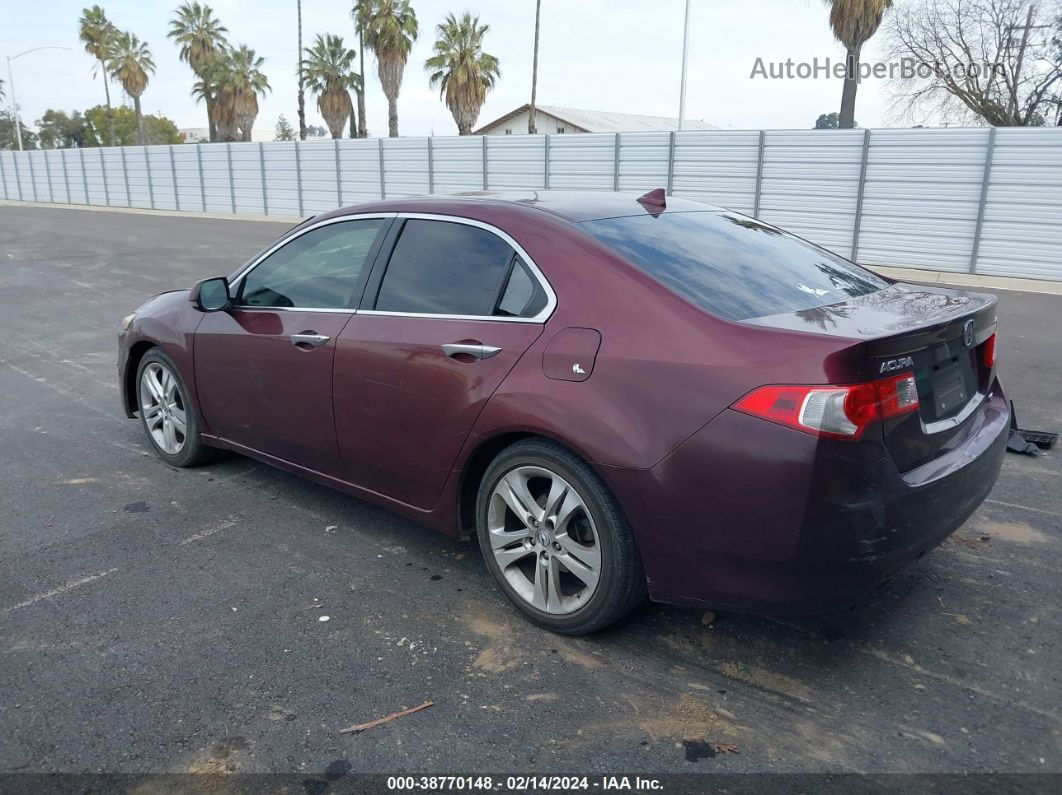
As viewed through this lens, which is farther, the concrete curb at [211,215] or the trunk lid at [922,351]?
the concrete curb at [211,215]

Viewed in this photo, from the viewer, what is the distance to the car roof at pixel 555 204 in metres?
3.64

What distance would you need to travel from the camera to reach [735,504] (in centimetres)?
273

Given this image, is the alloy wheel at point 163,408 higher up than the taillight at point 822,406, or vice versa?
the taillight at point 822,406

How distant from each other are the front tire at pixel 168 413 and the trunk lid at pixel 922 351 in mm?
3485

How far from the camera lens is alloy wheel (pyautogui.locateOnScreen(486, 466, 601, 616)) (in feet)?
10.3

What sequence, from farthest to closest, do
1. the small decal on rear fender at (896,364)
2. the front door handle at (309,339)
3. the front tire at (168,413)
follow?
A: the front tire at (168,413) → the front door handle at (309,339) → the small decal on rear fender at (896,364)

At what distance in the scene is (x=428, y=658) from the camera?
317 cm

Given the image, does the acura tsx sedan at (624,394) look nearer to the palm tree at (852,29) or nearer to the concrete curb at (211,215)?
the palm tree at (852,29)

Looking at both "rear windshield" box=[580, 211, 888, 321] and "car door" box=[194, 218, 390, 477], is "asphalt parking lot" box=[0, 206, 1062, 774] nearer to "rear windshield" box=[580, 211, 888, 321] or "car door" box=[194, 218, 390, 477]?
A: "car door" box=[194, 218, 390, 477]

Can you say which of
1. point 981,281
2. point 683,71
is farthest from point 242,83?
point 981,281

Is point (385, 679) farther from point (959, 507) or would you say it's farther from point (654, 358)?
point (959, 507)

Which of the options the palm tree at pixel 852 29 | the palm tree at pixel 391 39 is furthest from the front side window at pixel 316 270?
the palm tree at pixel 391 39

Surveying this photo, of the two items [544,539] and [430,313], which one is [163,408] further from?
[544,539]

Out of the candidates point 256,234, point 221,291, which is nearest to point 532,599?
point 221,291
